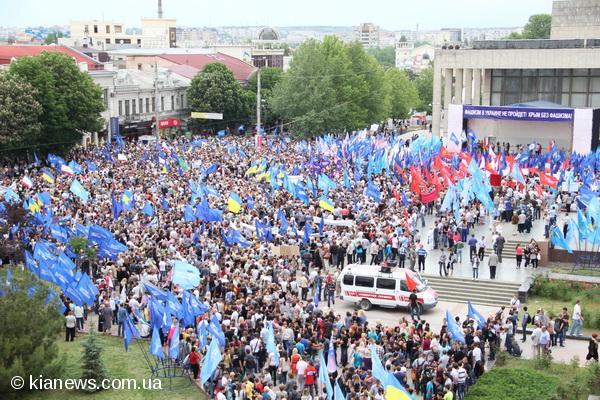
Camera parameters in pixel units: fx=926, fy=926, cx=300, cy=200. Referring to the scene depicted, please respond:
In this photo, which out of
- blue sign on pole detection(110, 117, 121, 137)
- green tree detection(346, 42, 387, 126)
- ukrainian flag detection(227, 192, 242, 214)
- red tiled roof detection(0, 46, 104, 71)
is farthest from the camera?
green tree detection(346, 42, 387, 126)

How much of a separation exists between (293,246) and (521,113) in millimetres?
30618

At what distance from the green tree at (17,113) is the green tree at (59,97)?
855 mm

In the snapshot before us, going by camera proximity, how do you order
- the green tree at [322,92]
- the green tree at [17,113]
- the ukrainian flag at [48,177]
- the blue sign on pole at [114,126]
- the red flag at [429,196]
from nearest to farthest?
the red flag at [429,196], the ukrainian flag at [48,177], the green tree at [17,113], the blue sign on pole at [114,126], the green tree at [322,92]

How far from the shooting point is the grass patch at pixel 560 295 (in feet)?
97.4

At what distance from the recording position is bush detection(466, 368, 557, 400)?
70.7 ft

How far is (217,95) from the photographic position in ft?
274

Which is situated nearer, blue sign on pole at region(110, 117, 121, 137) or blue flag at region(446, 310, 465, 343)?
blue flag at region(446, 310, 465, 343)

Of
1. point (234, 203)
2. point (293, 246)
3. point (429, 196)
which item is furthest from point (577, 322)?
point (234, 203)

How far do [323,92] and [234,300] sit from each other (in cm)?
5412

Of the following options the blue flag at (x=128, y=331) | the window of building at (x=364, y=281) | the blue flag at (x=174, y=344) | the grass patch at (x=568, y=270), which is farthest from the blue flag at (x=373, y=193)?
the blue flag at (x=174, y=344)

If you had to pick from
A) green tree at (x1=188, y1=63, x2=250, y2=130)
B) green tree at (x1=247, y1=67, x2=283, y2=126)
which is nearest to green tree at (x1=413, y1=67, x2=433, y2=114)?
green tree at (x1=247, y1=67, x2=283, y2=126)

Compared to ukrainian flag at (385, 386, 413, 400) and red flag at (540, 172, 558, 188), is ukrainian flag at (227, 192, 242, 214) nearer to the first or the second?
red flag at (540, 172, 558, 188)

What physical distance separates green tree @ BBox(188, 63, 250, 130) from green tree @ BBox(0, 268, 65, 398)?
203ft

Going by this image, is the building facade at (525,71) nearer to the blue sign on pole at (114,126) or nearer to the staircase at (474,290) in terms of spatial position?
the blue sign on pole at (114,126)
